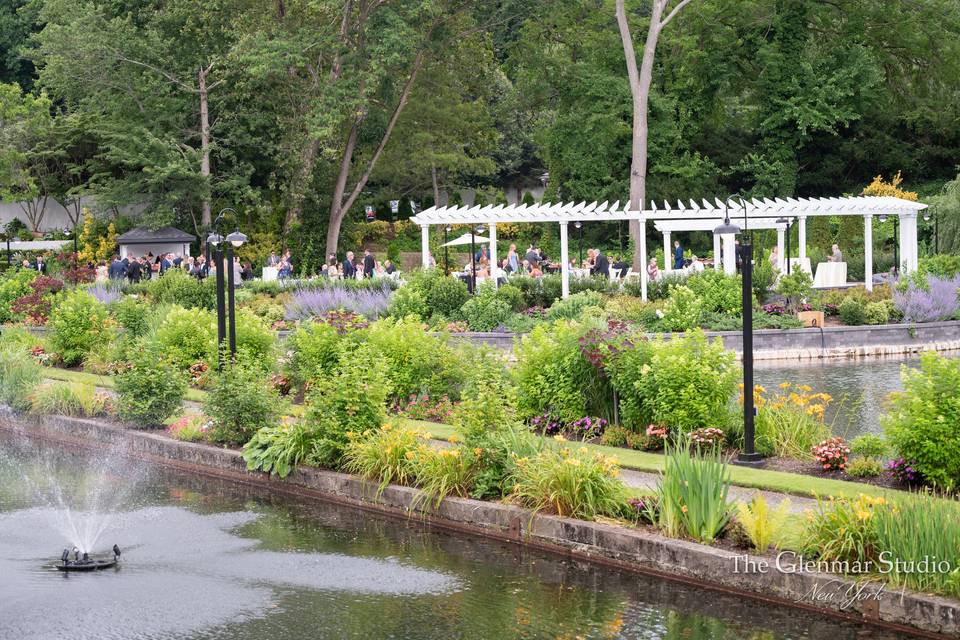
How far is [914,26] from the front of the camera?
41.8 metres

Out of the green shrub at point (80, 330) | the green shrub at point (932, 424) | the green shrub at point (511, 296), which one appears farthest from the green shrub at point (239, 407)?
the green shrub at point (511, 296)

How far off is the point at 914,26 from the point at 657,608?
37690mm

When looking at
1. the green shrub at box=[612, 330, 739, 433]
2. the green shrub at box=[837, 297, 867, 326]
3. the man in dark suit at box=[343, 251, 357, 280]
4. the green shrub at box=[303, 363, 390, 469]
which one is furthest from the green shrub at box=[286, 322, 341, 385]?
the man in dark suit at box=[343, 251, 357, 280]

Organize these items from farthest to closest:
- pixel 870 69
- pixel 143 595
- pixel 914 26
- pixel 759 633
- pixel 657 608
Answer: pixel 870 69 < pixel 914 26 < pixel 143 595 < pixel 657 608 < pixel 759 633

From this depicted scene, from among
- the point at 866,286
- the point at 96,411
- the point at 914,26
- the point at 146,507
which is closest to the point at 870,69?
the point at 914,26

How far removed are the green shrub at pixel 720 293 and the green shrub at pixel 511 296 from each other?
362 cm

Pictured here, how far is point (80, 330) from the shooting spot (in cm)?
2188

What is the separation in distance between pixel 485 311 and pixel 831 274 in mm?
11229

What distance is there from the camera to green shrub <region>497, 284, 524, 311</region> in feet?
83.2

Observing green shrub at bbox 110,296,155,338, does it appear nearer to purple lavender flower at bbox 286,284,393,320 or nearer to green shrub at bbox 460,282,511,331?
purple lavender flower at bbox 286,284,393,320

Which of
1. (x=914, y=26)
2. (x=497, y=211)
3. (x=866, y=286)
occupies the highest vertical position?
(x=914, y=26)

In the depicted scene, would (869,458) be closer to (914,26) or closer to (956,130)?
(914,26)

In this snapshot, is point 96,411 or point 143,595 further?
point 96,411

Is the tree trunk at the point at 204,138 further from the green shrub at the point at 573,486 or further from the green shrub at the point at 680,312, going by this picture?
the green shrub at the point at 573,486
